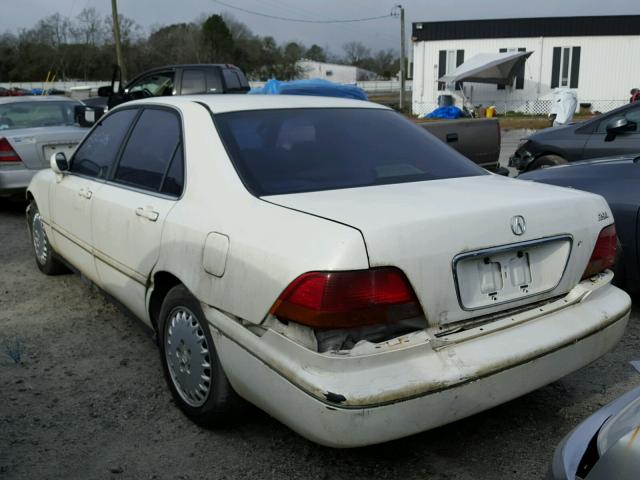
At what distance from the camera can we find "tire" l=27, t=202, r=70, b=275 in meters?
5.25

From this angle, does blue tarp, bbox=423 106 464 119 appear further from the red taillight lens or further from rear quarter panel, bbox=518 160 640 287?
the red taillight lens

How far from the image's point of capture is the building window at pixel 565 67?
2911 centimetres

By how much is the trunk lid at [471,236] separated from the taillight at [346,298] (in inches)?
2.1

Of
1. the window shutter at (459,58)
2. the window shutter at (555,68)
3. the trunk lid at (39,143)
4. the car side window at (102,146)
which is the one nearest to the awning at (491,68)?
the window shutter at (459,58)

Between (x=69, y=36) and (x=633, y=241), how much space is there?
2773 inches

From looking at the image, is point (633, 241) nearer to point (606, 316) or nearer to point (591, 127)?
point (606, 316)

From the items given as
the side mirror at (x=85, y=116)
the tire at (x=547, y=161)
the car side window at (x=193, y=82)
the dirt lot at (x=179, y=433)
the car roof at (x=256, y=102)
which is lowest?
the dirt lot at (x=179, y=433)

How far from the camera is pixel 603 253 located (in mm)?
2861

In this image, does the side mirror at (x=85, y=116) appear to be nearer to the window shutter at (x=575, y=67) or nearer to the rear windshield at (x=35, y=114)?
the rear windshield at (x=35, y=114)

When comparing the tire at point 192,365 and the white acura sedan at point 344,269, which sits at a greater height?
the white acura sedan at point 344,269

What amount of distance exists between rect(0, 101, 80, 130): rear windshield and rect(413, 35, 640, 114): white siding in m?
24.3

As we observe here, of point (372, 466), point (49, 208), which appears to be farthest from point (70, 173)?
point (372, 466)

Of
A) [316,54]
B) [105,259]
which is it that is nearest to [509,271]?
[105,259]

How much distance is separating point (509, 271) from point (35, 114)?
26.5 ft
